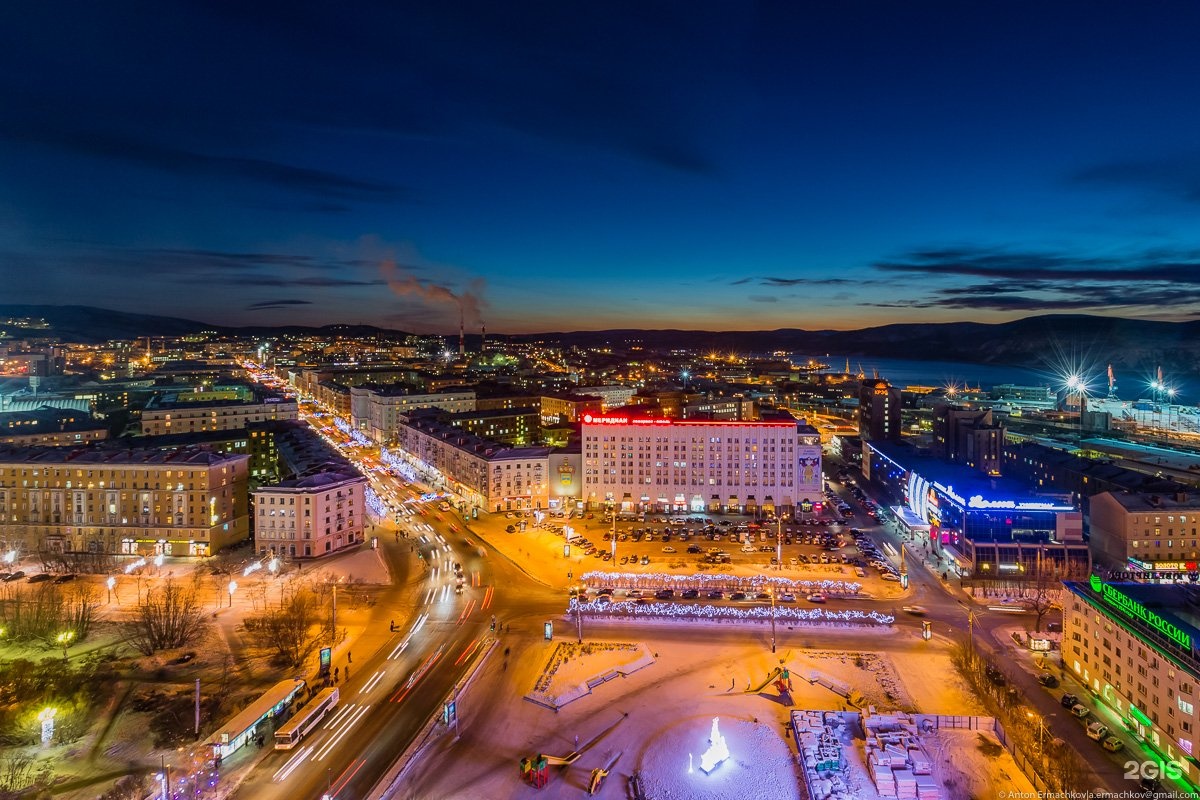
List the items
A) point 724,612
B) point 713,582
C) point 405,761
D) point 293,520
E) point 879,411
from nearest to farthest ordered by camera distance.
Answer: point 405,761 < point 724,612 < point 713,582 < point 293,520 < point 879,411

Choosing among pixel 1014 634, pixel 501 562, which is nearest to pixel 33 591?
pixel 501 562

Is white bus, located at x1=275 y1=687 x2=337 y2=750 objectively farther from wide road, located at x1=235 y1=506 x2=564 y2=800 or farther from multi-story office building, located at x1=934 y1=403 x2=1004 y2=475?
multi-story office building, located at x1=934 y1=403 x2=1004 y2=475

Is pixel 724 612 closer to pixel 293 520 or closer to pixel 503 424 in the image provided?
pixel 293 520

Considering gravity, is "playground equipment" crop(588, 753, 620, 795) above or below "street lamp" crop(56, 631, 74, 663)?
below

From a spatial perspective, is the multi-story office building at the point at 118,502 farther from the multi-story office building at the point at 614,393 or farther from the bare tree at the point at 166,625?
the multi-story office building at the point at 614,393

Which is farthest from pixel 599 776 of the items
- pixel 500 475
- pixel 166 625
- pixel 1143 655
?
pixel 500 475

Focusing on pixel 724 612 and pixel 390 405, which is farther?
pixel 390 405

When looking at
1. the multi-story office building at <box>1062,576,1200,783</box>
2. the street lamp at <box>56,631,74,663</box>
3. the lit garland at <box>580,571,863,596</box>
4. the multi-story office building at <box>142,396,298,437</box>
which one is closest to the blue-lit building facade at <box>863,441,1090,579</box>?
the lit garland at <box>580,571,863,596</box>
